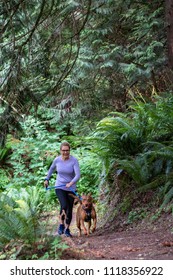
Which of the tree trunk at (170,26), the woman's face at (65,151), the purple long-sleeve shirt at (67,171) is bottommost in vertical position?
the purple long-sleeve shirt at (67,171)

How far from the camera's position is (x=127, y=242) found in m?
6.38

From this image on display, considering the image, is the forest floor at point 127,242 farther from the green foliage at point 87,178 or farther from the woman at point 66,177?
the green foliage at point 87,178

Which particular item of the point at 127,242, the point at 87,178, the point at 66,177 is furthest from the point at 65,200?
the point at 87,178

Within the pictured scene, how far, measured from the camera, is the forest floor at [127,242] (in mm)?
5137

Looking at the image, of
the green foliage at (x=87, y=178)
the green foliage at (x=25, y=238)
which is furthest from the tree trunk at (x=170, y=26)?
the green foliage at (x=87, y=178)

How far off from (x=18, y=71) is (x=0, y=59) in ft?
2.12

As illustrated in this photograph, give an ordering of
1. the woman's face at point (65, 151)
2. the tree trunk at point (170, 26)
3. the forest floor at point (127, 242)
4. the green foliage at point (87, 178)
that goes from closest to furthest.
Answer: the forest floor at point (127, 242)
the woman's face at point (65, 151)
the tree trunk at point (170, 26)
the green foliage at point (87, 178)

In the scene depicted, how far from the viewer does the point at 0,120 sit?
22.9 ft

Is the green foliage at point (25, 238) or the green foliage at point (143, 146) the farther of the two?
the green foliage at point (143, 146)

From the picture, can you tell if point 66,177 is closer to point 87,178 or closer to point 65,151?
point 65,151

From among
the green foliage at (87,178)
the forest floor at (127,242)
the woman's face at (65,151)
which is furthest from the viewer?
the green foliage at (87,178)

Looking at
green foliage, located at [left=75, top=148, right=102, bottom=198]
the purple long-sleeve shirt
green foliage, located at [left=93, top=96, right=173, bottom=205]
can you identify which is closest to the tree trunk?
green foliage, located at [left=93, top=96, right=173, bottom=205]

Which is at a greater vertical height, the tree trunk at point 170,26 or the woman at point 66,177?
the tree trunk at point 170,26

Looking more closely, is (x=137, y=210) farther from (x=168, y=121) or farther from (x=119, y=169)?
(x=168, y=121)
